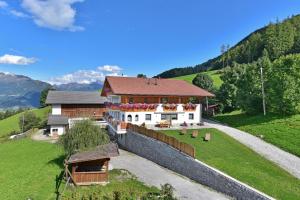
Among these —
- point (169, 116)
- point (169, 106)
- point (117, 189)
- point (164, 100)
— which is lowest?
point (117, 189)

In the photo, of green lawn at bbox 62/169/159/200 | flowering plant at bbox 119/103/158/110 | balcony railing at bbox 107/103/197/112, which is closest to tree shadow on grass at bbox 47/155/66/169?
green lawn at bbox 62/169/159/200

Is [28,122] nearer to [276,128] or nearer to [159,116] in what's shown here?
[159,116]

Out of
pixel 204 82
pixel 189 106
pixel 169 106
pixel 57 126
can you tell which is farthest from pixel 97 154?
pixel 204 82

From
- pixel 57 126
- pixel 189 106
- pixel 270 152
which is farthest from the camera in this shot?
pixel 57 126

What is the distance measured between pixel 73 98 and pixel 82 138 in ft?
111

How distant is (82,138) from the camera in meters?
34.8

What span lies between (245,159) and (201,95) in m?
20.3

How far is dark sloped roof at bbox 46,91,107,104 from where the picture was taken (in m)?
64.9

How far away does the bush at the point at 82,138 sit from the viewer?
34656 millimetres

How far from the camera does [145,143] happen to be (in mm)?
37312

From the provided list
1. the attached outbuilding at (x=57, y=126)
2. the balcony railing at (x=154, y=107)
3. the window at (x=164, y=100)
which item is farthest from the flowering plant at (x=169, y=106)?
the attached outbuilding at (x=57, y=126)

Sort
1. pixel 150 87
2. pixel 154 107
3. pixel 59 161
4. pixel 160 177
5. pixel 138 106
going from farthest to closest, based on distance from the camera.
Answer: pixel 150 87
pixel 154 107
pixel 138 106
pixel 59 161
pixel 160 177

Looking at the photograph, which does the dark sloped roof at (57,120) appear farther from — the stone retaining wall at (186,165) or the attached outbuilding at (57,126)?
the stone retaining wall at (186,165)

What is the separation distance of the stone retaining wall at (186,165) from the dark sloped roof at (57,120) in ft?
62.5
